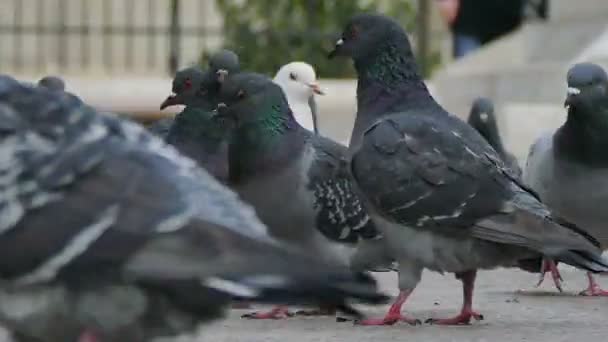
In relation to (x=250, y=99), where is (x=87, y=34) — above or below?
below

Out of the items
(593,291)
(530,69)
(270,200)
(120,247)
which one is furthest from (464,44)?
(120,247)

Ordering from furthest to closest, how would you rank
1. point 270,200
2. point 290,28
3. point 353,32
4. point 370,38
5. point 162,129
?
point 290,28 < point 162,129 < point 353,32 < point 370,38 < point 270,200

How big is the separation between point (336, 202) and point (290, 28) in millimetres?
9479

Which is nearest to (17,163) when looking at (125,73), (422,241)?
(422,241)

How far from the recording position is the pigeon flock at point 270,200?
411 centimetres

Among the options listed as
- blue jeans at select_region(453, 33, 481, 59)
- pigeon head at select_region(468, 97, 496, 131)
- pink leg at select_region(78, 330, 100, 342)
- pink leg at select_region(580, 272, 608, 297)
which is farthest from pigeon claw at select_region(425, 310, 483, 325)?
blue jeans at select_region(453, 33, 481, 59)

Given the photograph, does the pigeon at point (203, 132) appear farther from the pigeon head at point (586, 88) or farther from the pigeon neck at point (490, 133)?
the pigeon neck at point (490, 133)

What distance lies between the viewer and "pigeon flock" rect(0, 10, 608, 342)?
4.11 meters

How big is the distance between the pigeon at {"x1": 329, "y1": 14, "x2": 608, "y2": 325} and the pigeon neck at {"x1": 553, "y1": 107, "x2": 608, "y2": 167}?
119 centimetres

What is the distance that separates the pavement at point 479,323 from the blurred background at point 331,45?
18.3 feet

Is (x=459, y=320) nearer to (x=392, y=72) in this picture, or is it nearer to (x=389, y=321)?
(x=389, y=321)

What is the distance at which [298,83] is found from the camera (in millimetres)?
9711

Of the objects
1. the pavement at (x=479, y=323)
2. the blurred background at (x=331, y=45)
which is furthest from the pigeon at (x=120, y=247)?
the blurred background at (x=331, y=45)

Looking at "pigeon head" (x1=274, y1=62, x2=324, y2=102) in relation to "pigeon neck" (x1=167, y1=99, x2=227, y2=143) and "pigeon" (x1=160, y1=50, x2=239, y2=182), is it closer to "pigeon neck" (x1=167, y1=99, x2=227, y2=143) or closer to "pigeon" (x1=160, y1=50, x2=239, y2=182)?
"pigeon" (x1=160, y1=50, x2=239, y2=182)
